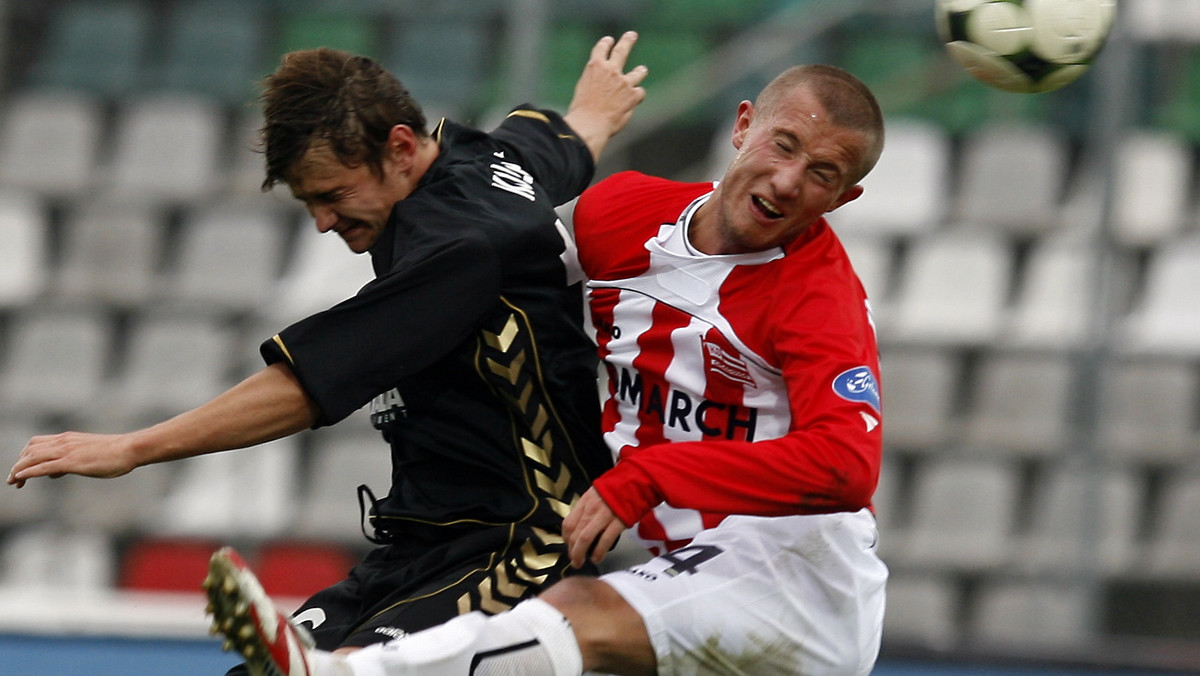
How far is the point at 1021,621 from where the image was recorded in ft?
19.7

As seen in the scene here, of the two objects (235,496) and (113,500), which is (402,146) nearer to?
(235,496)

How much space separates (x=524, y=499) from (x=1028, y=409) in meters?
4.19

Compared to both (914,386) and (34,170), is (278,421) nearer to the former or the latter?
(914,386)

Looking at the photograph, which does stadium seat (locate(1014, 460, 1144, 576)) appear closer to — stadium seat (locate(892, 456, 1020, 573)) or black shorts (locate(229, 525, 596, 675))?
stadium seat (locate(892, 456, 1020, 573))

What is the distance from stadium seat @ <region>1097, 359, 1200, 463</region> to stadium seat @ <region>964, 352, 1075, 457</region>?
0.26 m

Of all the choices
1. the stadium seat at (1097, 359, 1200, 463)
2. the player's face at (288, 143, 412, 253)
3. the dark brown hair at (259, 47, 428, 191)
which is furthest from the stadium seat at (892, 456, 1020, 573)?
the dark brown hair at (259, 47, 428, 191)

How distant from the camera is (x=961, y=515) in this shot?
21.1 feet

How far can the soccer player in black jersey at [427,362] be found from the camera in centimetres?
270

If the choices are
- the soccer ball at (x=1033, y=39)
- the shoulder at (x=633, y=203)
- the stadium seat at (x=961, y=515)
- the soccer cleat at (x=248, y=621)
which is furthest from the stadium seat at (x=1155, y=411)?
the soccer cleat at (x=248, y=621)

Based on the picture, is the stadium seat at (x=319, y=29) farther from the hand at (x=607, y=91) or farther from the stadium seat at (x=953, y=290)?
the hand at (x=607, y=91)

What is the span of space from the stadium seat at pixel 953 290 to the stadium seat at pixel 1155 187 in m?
0.66

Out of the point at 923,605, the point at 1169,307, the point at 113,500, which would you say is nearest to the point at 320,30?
the point at 113,500

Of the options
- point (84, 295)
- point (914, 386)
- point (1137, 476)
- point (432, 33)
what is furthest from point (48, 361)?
point (1137, 476)

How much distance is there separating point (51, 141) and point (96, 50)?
0.55 meters
